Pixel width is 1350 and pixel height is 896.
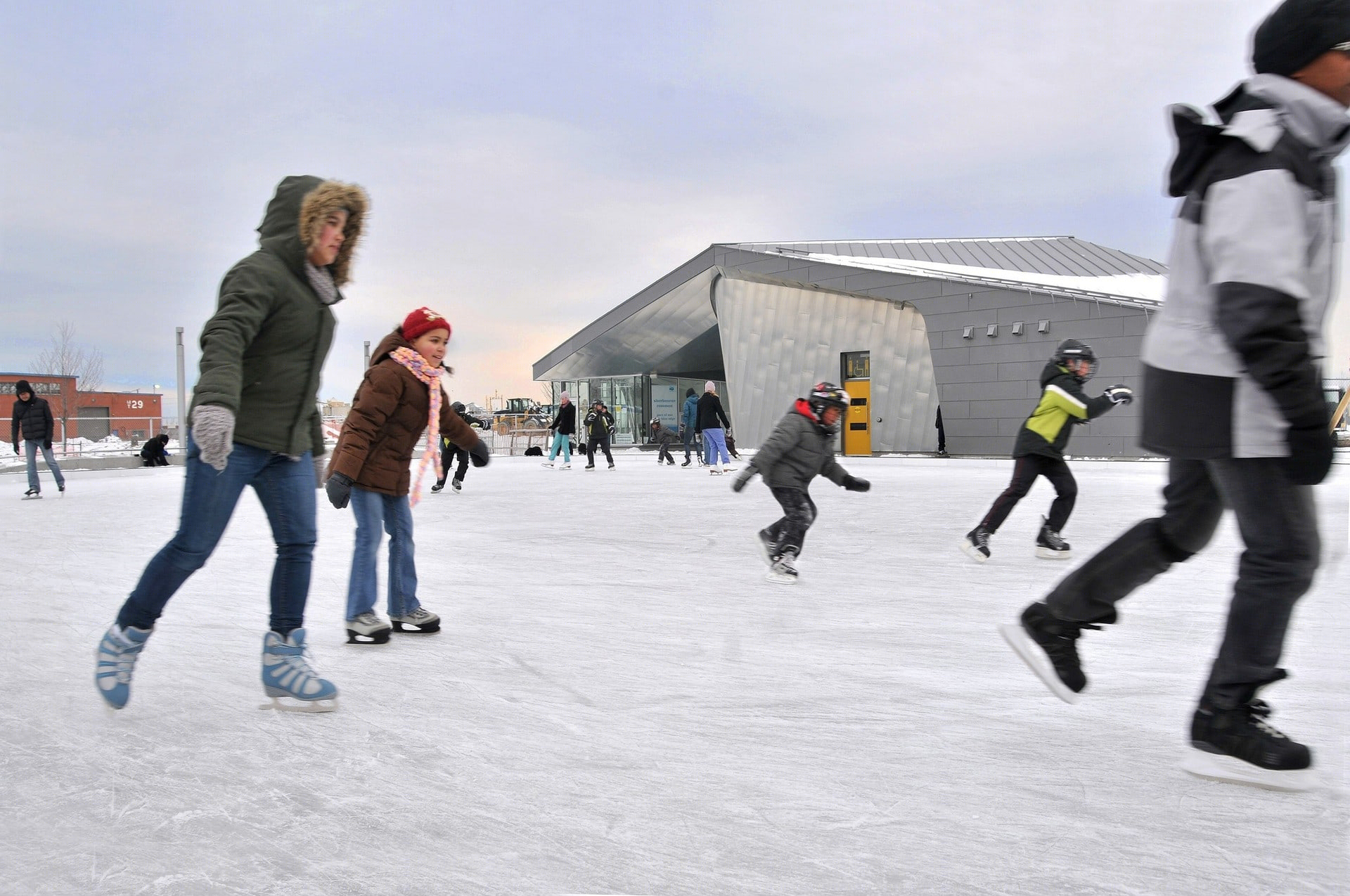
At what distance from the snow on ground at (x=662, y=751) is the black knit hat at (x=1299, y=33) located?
1.51 metres

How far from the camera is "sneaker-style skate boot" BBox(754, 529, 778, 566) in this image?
558cm

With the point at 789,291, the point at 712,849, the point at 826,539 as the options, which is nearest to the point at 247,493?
the point at 826,539

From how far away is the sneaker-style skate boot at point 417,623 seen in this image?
13.2 ft

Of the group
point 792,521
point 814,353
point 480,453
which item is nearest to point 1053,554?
point 792,521

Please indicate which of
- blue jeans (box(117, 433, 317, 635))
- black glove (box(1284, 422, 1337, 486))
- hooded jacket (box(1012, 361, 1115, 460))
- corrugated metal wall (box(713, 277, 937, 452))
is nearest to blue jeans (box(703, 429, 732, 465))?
corrugated metal wall (box(713, 277, 937, 452))

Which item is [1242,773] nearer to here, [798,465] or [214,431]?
[214,431]

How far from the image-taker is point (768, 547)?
5.64 meters

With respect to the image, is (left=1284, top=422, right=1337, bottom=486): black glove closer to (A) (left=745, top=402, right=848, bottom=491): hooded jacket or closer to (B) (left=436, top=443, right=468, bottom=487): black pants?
(A) (left=745, top=402, right=848, bottom=491): hooded jacket

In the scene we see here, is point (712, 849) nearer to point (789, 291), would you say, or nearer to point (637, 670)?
point (637, 670)

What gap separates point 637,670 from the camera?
3344 mm

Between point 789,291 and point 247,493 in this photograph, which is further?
point 789,291

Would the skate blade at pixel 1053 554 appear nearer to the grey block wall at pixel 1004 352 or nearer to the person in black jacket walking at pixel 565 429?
the person in black jacket walking at pixel 565 429

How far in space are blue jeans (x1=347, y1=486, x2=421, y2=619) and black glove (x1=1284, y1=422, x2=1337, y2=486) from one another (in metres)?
3.01

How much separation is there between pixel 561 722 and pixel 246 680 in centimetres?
119
